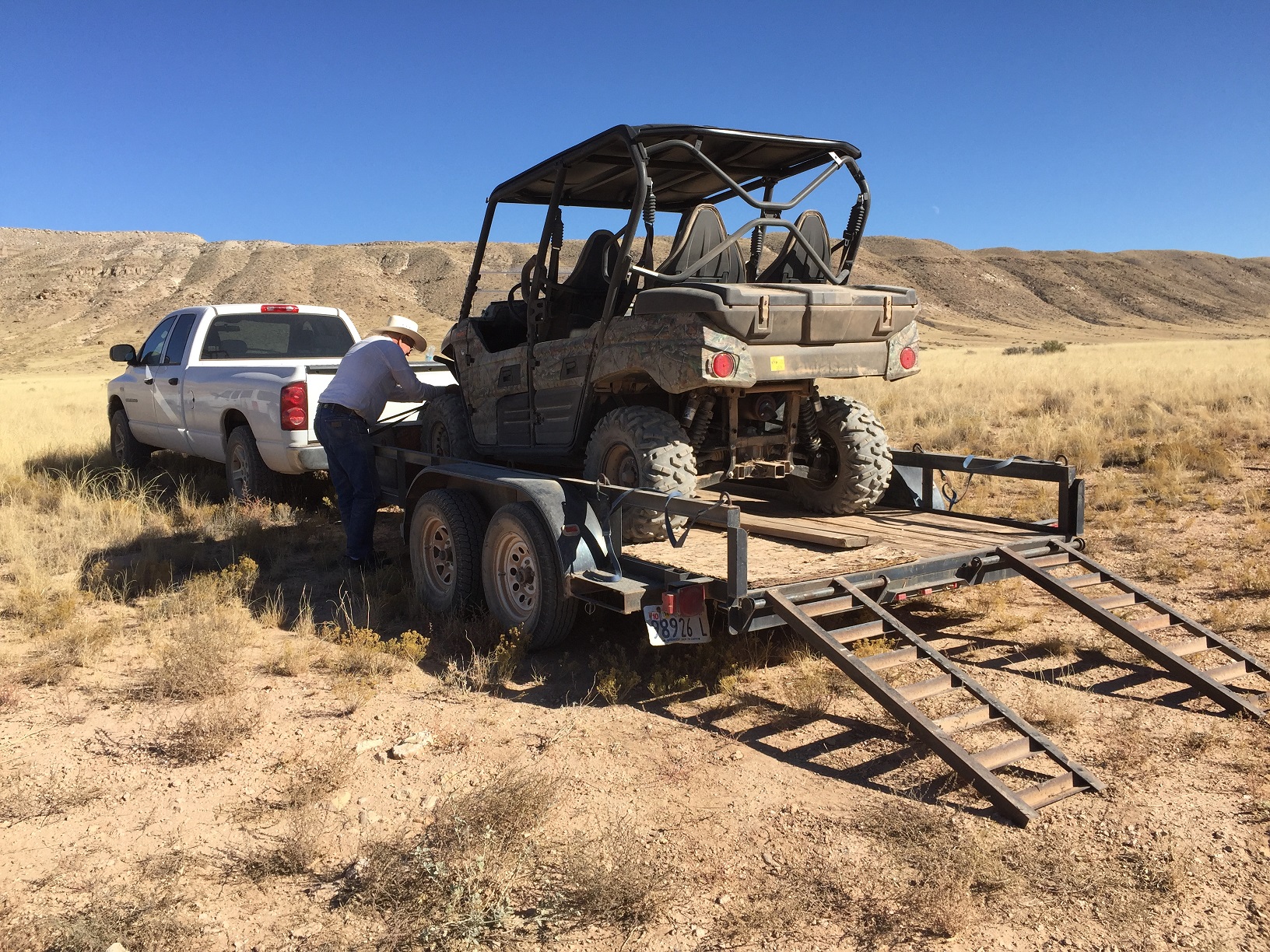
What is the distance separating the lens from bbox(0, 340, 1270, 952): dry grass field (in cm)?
303

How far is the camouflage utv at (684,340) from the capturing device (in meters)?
5.48

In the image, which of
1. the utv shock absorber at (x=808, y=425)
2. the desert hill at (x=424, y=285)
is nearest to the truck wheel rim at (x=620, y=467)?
the utv shock absorber at (x=808, y=425)

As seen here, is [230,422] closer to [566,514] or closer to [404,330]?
[404,330]

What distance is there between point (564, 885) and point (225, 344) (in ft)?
27.5

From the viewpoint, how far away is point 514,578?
5547 millimetres

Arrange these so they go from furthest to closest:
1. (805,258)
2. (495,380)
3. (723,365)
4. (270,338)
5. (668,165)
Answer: (270,338), (495,380), (668,165), (805,258), (723,365)

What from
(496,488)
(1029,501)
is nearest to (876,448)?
(496,488)

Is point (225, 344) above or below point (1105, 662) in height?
above

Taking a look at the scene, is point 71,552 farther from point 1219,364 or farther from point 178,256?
point 178,256

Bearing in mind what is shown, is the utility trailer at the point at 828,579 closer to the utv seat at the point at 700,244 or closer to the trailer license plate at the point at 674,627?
the trailer license plate at the point at 674,627

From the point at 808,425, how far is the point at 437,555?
102 inches

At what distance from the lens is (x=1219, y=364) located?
23281 mm

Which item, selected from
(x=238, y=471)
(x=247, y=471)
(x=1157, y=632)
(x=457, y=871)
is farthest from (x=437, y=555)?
(x=1157, y=632)

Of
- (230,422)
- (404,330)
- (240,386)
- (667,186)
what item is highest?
(667,186)
